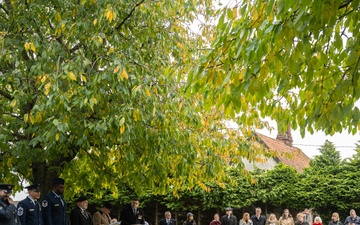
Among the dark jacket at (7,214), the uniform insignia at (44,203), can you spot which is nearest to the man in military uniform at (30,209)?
the uniform insignia at (44,203)

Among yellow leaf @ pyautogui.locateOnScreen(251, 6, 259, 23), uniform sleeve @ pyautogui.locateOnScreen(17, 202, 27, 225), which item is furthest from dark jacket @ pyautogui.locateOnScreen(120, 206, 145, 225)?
yellow leaf @ pyautogui.locateOnScreen(251, 6, 259, 23)

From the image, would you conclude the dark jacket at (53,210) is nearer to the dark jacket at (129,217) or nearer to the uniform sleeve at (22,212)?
the uniform sleeve at (22,212)

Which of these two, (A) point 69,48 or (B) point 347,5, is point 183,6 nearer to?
(A) point 69,48

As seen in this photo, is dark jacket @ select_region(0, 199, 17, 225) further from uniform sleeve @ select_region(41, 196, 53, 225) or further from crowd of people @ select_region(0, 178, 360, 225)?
uniform sleeve @ select_region(41, 196, 53, 225)

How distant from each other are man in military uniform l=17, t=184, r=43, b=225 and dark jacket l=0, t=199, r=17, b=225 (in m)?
0.72

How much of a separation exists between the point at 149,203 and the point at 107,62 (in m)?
22.1

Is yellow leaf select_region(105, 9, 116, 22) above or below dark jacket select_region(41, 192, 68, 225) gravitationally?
above

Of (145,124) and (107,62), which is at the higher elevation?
(107,62)

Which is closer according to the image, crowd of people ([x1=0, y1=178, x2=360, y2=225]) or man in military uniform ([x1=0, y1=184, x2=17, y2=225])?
man in military uniform ([x1=0, y1=184, x2=17, y2=225])

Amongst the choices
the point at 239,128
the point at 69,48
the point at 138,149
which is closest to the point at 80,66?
the point at 69,48

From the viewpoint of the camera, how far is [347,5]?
8.03 m

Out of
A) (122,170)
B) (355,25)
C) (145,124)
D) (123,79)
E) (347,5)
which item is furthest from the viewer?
(122,170)

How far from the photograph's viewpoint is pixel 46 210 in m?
13.2

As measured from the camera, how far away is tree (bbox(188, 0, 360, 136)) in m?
6.98
